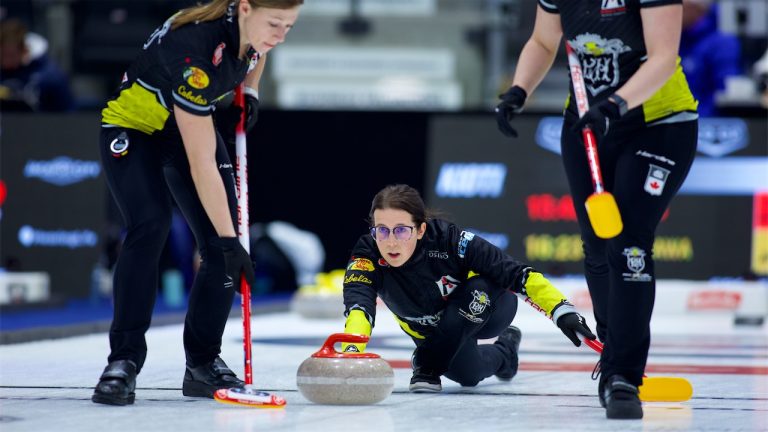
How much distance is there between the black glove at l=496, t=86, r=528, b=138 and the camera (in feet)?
13.5

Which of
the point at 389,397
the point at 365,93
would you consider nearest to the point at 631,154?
the point at 389,397

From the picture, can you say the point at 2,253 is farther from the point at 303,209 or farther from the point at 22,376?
the point at 22,376

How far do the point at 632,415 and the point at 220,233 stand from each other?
128 cm

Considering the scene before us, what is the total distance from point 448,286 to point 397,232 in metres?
0.34

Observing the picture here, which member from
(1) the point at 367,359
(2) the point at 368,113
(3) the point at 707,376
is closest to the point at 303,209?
(2) the point at 368,113

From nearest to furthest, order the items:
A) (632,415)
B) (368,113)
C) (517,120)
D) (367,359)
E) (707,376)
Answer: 1. (632,415)
2. (367,359)
3. (707,376)
4. (517,120)
5. (368,113)

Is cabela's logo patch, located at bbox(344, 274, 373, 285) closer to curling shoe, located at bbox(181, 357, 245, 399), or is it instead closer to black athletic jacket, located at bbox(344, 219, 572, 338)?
black athletic jacket, located at bbox(344, 219, 572, 338)

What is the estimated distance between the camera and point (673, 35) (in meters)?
3.64

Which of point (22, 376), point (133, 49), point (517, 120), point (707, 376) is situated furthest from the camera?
point (133, 49)

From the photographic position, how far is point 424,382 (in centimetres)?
440

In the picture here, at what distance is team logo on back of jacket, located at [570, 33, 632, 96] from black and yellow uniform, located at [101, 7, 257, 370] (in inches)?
39.7

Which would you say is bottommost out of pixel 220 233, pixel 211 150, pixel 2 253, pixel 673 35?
pixel 2 253

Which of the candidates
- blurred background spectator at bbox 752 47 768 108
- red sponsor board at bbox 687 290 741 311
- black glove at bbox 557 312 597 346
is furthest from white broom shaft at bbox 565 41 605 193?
blurred background spectator at bbox 752 47 768 108

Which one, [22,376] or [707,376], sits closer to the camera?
[22,376]
